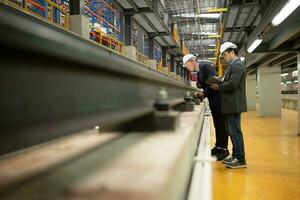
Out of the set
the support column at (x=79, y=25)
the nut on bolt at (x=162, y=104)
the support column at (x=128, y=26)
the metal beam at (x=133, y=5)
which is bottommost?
the nut on bolt at (x=162, y=104)

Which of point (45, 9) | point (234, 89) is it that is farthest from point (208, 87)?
point (45, 9)

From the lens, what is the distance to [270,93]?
10969mm

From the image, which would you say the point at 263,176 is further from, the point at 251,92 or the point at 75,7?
the point at 251,92

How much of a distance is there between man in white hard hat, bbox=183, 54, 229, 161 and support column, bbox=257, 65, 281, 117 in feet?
25.5

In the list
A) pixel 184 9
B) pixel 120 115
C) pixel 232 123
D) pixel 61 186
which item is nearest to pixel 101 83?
pixel 120 115

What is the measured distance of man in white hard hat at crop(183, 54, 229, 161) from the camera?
3.97 meters

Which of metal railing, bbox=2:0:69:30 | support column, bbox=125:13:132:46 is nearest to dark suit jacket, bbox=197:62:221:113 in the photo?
metal railing, bbox=2:0:69:30

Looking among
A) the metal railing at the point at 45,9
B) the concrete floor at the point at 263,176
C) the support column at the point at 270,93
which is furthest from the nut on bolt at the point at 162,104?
the support column at the point at 270,93

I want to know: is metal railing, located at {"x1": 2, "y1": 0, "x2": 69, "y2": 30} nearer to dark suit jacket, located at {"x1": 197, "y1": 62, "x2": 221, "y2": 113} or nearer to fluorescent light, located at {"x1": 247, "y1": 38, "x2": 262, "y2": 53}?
dark suit jacket, located at {"x1": 197, "y1": 62, "x2": 221, "y2": 113}

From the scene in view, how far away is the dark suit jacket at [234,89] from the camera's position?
11.1ft

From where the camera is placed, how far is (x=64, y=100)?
52 cm

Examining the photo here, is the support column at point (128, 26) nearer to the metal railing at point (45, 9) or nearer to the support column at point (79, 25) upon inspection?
the metal railing at point (45, 9)

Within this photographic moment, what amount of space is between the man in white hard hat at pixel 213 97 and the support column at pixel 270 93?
7.77 m

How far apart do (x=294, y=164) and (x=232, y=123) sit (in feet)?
3.66
